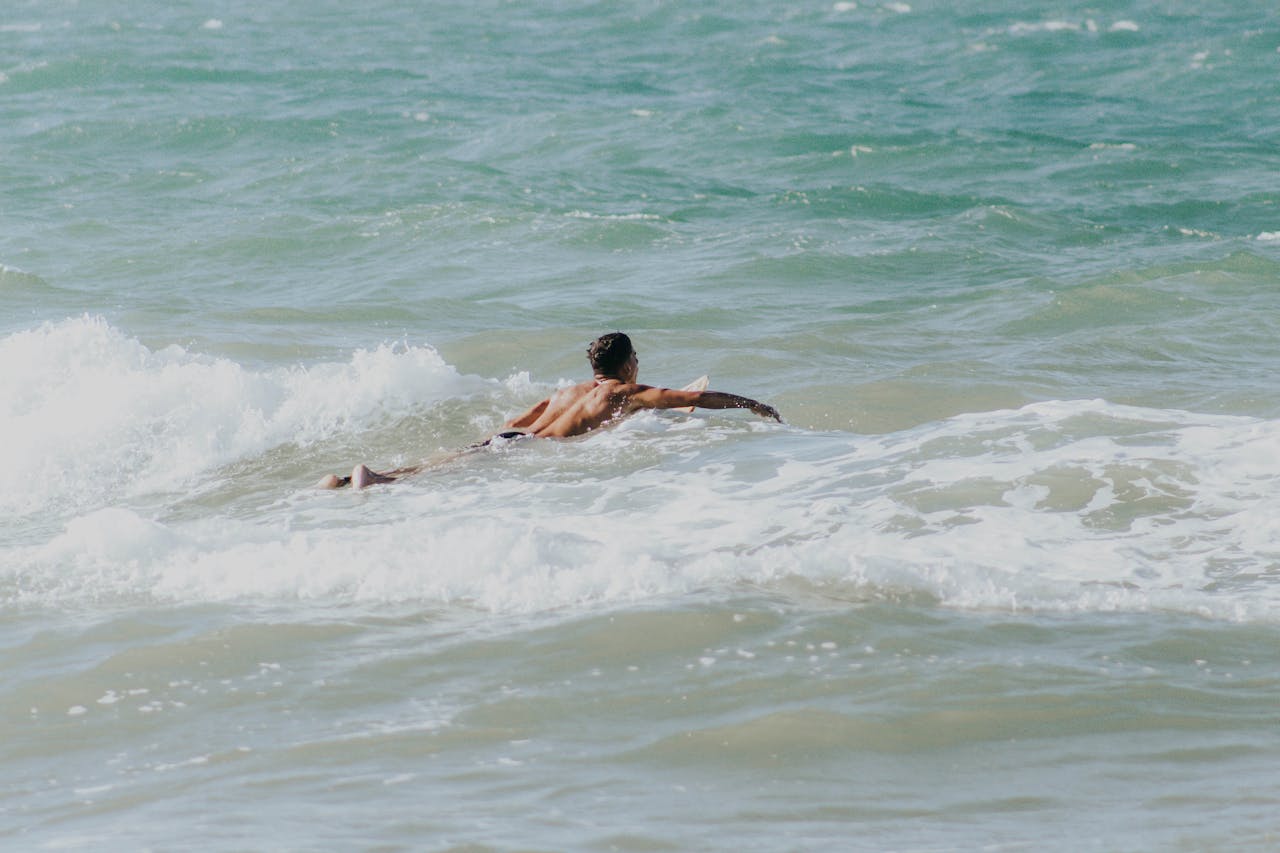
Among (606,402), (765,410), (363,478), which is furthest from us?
(606,402)

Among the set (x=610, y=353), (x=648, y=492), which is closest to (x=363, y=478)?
(x=648, y=492)

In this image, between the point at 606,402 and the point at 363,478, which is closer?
the point at 363,478

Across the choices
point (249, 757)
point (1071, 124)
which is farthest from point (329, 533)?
point (1071, 124)

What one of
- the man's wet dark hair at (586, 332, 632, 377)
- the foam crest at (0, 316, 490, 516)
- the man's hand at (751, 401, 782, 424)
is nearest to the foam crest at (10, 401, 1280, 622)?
the man's hand at (751, 401, 782, 424)

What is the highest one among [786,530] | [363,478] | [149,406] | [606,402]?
[149,406]

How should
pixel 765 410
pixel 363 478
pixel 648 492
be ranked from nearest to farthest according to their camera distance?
pixel 648 492
pixel 363 478
pixel 765 410

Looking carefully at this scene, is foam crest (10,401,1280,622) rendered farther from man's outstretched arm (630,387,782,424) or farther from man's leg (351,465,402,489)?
man's outstretched arm (630,387,782,424)

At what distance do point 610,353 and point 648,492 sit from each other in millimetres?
1574

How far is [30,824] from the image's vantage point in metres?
3.88

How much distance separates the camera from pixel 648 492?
705 centimetres

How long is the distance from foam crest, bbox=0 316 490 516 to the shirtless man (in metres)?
1.20

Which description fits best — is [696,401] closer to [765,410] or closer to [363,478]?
[765,410]

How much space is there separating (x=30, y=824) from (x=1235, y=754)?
3.05 m

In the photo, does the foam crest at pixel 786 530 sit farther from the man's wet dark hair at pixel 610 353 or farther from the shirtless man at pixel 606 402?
the man's wet dark hair at pixel 610 353
